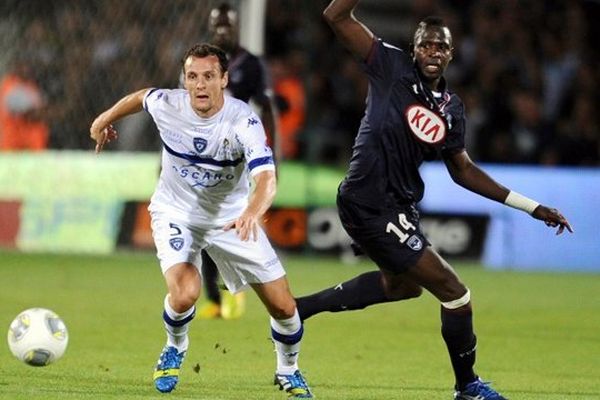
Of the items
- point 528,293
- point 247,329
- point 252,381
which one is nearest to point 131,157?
point 528,293

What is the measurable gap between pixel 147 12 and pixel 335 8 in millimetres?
11073

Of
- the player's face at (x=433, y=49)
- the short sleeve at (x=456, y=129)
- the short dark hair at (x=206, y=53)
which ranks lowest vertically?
the short sleeve at (x=456, y=129)

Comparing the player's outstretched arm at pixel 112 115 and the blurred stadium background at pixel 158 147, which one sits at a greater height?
the player's outstretched arm at pixel 112 115

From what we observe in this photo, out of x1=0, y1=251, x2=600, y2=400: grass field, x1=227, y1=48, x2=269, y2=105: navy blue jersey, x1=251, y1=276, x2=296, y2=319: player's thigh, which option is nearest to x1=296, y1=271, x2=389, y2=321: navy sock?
x1=0, y1=251, x2=600, y2=400: grass field

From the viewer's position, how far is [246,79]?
11805 mm

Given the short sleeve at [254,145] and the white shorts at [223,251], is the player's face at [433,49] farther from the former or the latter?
the white shorts at [223,251]

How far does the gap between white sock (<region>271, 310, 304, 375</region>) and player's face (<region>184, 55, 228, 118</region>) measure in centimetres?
125

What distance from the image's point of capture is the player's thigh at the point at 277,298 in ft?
27.1

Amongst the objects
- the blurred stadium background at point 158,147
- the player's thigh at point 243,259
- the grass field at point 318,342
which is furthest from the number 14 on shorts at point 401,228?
the blurred stadium background at point 158,147

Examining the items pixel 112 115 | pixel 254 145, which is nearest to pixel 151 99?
pixel 112 115

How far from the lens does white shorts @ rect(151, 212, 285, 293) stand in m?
8.30

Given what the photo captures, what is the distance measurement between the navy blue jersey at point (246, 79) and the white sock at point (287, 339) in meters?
3.71

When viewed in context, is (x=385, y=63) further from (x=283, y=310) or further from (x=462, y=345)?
(x=462, y=345)

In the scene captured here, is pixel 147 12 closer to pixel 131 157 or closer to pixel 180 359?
pixel 131 157
